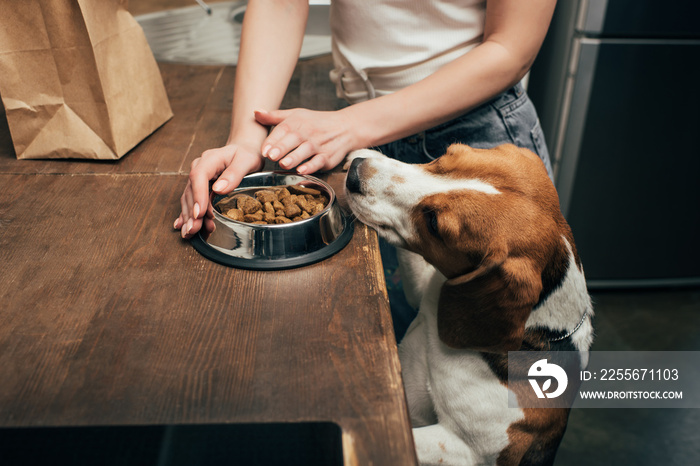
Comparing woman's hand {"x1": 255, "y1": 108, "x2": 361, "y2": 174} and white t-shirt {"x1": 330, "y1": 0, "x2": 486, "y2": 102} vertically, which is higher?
white t-shirt {"x1": 330, "y1": 0, "x2": 486, "y2": 102}

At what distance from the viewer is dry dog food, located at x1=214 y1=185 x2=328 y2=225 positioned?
976mm

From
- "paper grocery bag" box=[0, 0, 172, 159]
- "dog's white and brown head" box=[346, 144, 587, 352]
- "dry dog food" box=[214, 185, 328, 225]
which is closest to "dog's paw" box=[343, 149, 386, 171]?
"dog's white and brown head" box=[346, 144, 587, 352]

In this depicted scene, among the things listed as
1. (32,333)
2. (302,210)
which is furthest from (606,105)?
(32,333)

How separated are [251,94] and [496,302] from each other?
0.75m

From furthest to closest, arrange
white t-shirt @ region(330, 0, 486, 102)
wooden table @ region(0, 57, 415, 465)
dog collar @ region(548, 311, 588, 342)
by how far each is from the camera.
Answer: white t-shirt @ region(330, 0, 486, 102), dog collar @ region(548, 311, 588, 342), wooden table @ region(0, 57, 415, 465)

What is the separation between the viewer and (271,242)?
3.01 ft

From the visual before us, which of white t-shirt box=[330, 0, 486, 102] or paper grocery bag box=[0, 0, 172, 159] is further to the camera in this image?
white t-shirt box=[330, 0, 486, 102]

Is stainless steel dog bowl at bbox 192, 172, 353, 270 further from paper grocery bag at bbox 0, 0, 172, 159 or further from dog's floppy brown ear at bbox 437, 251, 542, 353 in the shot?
paper grocery bag at bbox 0, 0, 172, 159

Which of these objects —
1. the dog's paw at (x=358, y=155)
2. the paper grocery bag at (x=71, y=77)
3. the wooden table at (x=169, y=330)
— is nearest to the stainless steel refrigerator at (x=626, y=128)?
the dog's paw at (x=358, y=155)

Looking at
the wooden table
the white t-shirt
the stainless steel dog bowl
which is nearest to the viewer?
the wooden table

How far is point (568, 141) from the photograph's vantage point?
2.33 m

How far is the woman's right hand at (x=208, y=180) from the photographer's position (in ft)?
3.17

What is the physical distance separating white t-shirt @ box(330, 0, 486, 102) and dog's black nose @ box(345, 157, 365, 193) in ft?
1.05

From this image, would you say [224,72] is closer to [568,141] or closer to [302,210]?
[302,210]
